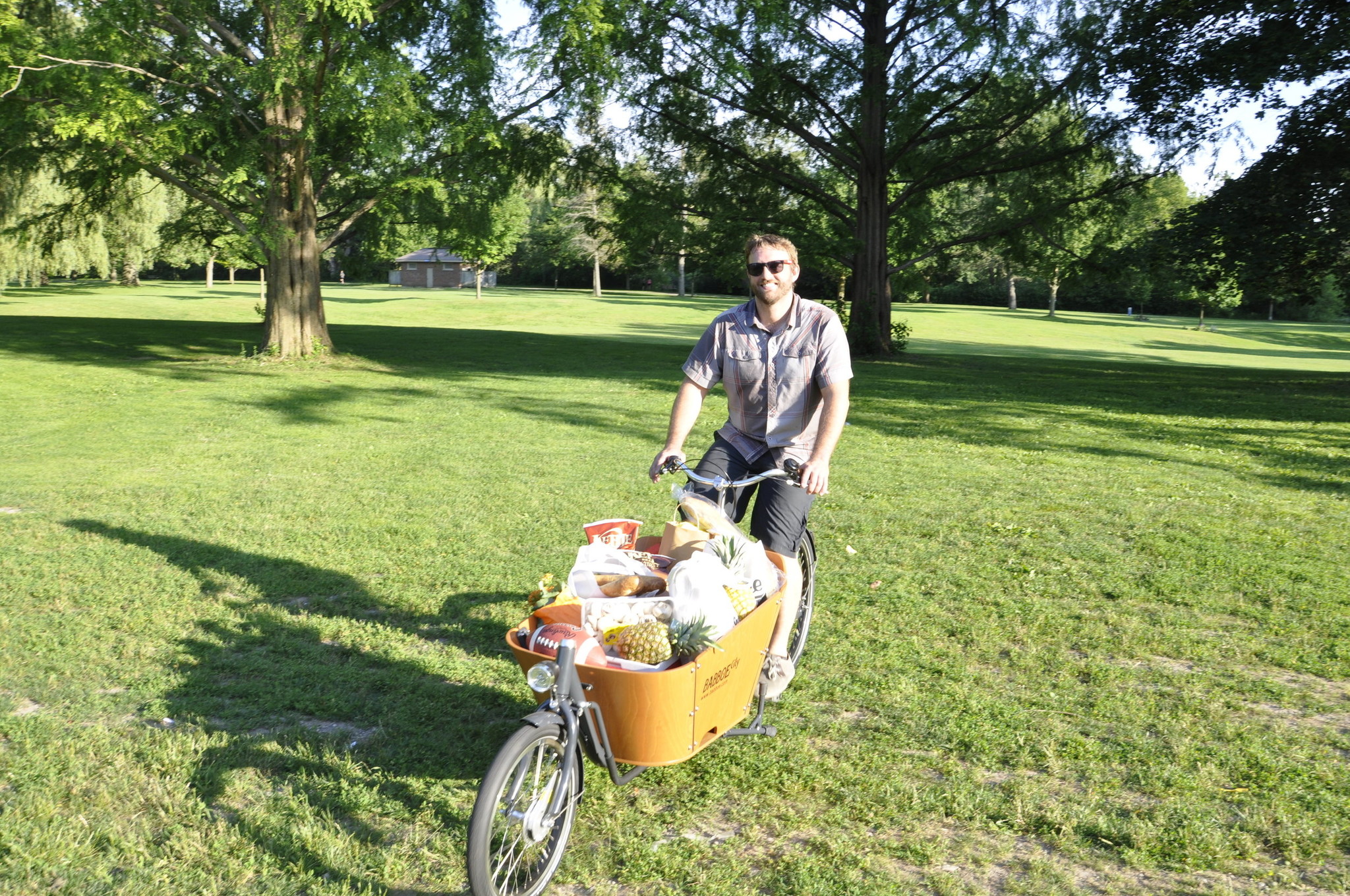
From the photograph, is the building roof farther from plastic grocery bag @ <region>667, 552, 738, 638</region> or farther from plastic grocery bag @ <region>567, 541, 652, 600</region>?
plastic grocery bag @ <region>667, 552, 738, 638</region>

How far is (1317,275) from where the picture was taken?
20688mm

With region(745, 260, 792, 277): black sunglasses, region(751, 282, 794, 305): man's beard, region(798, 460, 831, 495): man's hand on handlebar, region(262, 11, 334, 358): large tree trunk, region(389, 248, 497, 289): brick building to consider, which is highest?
region(389, 248, 497, 289): brick building

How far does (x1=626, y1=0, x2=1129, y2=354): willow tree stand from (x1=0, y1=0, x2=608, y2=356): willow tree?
3792 mm

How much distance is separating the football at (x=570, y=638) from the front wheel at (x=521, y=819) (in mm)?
246

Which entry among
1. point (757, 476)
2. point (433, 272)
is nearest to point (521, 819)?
point (757, 476)

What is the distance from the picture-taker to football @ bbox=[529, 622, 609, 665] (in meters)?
3.40

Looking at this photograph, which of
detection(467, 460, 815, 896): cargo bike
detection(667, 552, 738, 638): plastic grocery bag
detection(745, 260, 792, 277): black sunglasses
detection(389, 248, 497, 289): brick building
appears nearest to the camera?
detection(467, 460, 815, 896): cargo bike

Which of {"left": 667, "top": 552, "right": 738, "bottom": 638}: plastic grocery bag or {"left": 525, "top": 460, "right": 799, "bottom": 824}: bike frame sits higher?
{"left": 667, "top": 552, "right": 738, "bottom": 638}: plastic grocery bag

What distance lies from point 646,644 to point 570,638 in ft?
0.85

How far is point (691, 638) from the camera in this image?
346 centimetres

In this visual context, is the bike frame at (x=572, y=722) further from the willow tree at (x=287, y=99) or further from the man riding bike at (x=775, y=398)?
the willow tree at (x=287, y=99)

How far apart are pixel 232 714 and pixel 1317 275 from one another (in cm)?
2211

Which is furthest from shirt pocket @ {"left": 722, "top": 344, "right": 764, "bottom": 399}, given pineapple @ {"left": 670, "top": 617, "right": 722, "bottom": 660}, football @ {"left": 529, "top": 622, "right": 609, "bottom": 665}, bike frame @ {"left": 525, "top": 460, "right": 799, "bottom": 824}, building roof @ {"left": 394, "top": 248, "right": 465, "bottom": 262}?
building roof @ {"left": 394, "top": 248, "right": 465, "bottom": 262}

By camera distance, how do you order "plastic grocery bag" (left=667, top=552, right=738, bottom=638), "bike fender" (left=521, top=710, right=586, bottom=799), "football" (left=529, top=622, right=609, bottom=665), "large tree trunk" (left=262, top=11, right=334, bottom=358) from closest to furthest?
"bike fender" (left=521, top=710, right=586, bottom=799), "football" (left=529, top=622, right=609, bottom=665), "plastic grocery bag" (left=667, top=552, right=738, bottom=638), "large tree trunk" (left=262, top=11, right=334, bottom=358)
